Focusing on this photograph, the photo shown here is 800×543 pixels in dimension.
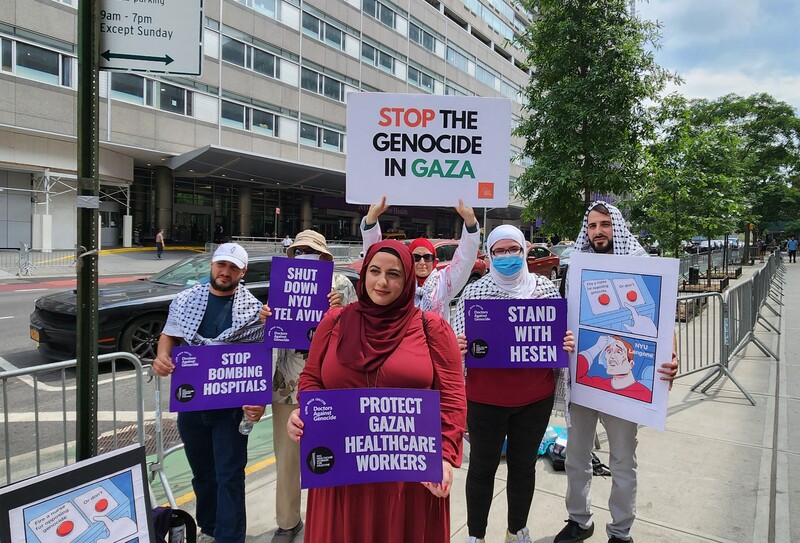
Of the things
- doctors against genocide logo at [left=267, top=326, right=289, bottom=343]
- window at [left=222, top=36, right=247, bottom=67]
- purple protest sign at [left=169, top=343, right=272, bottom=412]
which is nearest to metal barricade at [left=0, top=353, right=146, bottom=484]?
purple protest sign at [left=169, top=343, right=272, bottom=412]

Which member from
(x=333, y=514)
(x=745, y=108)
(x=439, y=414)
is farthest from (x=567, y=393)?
(x=745, y=108)

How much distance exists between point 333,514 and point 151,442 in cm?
342

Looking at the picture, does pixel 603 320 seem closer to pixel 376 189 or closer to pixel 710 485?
pixel 376 189

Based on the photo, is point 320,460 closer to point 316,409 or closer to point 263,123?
point 316,409

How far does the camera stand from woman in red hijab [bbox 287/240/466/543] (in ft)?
6.84

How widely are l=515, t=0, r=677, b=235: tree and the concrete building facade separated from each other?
689 cm

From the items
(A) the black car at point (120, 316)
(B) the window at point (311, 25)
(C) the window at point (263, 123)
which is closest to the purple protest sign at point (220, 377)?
(A) the black car at point (120, 316)

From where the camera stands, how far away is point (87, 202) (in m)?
1.91

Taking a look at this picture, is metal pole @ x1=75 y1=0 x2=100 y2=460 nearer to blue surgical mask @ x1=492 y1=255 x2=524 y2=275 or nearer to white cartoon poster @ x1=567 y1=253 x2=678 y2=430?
blue surgical mask @ x1=492 y1=255 x2=524 y2=275

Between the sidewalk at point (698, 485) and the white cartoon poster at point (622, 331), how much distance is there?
41.1 inches

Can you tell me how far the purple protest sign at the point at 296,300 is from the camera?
311 centimetres

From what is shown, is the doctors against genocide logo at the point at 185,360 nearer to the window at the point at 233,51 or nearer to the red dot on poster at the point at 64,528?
the red dot on poster at the point at 64,528

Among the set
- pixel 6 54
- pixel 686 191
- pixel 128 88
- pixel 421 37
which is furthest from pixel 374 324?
pixel 421 37

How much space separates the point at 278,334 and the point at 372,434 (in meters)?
1.28
